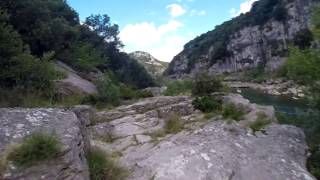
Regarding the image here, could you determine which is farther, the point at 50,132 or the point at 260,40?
the point at 260,40

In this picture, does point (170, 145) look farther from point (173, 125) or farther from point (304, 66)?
point (304, 66)

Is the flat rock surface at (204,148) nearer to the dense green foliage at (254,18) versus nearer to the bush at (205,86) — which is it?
the bush at (205,86)

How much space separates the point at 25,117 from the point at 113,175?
278 centimetres

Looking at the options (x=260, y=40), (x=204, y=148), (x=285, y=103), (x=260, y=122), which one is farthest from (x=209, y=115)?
(x=260, y=40)

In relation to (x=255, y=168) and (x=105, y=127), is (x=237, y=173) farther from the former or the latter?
(x=105, y=127)

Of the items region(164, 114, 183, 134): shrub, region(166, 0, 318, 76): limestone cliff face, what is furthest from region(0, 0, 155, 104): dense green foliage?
region(166, 0, 318, 76): limestone cliff face

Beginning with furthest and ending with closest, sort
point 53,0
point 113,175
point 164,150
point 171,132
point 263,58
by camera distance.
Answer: point 263,58, point 53,0, point 171,132, point 164,150, point 113,175

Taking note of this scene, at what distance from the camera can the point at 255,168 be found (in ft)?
41.3

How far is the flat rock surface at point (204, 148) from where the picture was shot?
12148 mm

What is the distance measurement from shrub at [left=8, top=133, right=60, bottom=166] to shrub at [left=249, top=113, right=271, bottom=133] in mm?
7652

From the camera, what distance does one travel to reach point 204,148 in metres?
13.2

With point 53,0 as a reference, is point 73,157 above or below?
below

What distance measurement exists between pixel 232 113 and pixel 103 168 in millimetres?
6453

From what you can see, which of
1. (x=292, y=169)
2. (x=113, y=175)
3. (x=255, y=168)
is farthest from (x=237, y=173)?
(x=113, y=175)
